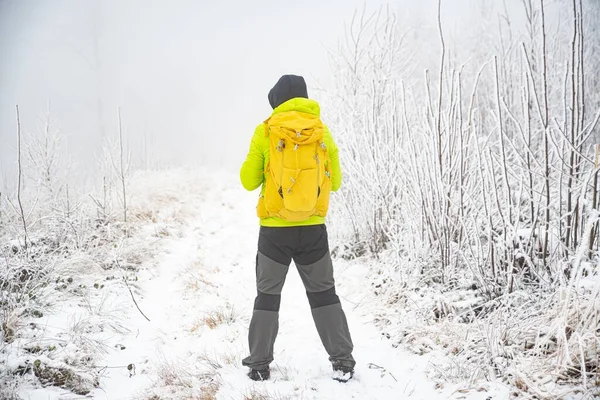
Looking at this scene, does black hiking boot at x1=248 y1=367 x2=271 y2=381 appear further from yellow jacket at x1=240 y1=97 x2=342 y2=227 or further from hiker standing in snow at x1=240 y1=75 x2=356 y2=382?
yellow jacket at x1=240 y1=97 x2=342 y2=227

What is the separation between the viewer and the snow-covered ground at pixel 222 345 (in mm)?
1908

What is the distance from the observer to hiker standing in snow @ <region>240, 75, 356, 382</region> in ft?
5.99

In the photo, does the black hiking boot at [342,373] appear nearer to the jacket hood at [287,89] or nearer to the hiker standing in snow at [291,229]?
the hiker standing in snow at [291,229]

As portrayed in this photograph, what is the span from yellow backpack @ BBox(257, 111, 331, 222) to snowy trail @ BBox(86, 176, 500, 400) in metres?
1.05

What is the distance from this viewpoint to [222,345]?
2.62 meters

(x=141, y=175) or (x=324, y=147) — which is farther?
(x=141, y=175)

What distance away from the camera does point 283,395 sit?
181cm

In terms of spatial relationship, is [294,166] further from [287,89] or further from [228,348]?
[228,348]

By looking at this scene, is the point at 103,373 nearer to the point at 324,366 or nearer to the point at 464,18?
the point at 324,366

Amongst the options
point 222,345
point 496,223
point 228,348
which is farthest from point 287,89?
point 496,223

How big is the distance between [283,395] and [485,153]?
2.14 m

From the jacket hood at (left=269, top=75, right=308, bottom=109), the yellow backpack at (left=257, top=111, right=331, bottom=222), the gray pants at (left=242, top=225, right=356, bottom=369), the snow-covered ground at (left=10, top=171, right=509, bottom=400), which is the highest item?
the jacket hood at (left=269, top=75, right=308, bottom=109)

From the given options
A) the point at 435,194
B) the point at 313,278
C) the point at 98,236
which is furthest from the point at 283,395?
the point at 98,236

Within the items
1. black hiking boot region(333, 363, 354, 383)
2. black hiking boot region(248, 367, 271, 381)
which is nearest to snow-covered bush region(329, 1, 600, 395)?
black hiking boot region(333, 363, 354, 383)
